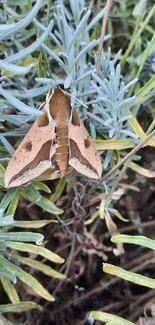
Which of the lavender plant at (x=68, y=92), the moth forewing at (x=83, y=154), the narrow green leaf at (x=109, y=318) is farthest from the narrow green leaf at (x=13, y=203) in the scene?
the narrow green leaf at (x=109, y=318)

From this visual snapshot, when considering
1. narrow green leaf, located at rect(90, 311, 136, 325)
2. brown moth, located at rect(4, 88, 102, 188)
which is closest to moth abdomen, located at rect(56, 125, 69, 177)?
brown moth, located at rect(4, 88, 102, 188)

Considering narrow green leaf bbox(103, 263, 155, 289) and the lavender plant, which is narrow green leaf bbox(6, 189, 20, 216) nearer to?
the lavender plant

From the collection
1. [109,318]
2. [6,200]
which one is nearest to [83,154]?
[6,200]

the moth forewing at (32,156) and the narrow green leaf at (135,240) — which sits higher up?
the moth forewing at (32,156)

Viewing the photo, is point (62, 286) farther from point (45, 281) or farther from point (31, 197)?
point (31, 197)

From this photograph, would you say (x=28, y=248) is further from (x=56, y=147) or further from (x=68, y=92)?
(x=68, y=92)

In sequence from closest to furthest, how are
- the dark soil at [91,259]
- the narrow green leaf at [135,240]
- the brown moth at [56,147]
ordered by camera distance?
the narrow green leaf at [135,240], the brown moth at [56,147], the dark soil at [91,259]

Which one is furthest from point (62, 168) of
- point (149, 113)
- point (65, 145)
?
point (149, 113)

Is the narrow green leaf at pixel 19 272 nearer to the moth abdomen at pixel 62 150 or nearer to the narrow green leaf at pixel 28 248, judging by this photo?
the narrow green leaf at pixel 28 248
